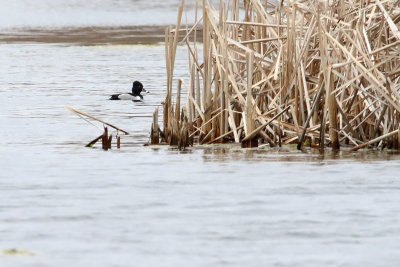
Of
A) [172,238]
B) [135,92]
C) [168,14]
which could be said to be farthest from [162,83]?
[168,14]

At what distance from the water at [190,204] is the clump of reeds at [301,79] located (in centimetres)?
29

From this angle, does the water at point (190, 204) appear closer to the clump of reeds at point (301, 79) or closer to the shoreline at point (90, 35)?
the clump of reeds at point (301, 79)

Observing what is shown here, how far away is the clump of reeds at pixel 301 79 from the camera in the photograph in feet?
36.4

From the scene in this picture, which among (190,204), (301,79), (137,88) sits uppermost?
(137,88)

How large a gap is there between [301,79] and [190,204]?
10.2 feet

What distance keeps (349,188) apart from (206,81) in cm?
282

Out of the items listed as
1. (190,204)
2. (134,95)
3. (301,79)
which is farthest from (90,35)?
(190,204)

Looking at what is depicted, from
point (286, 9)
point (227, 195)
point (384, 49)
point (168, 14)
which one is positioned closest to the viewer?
point (227, 195)

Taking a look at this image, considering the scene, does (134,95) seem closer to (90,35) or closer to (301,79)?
(301,79)

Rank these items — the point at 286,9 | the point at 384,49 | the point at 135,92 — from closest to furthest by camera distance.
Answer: the point at 384,49
the point at 286,9
the point at 135,92

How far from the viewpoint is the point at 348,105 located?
1145 centimetres

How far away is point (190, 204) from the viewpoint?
28.4 ft

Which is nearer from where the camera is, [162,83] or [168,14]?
[162,83]

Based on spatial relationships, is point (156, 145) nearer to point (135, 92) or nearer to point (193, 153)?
point (193, 153)
